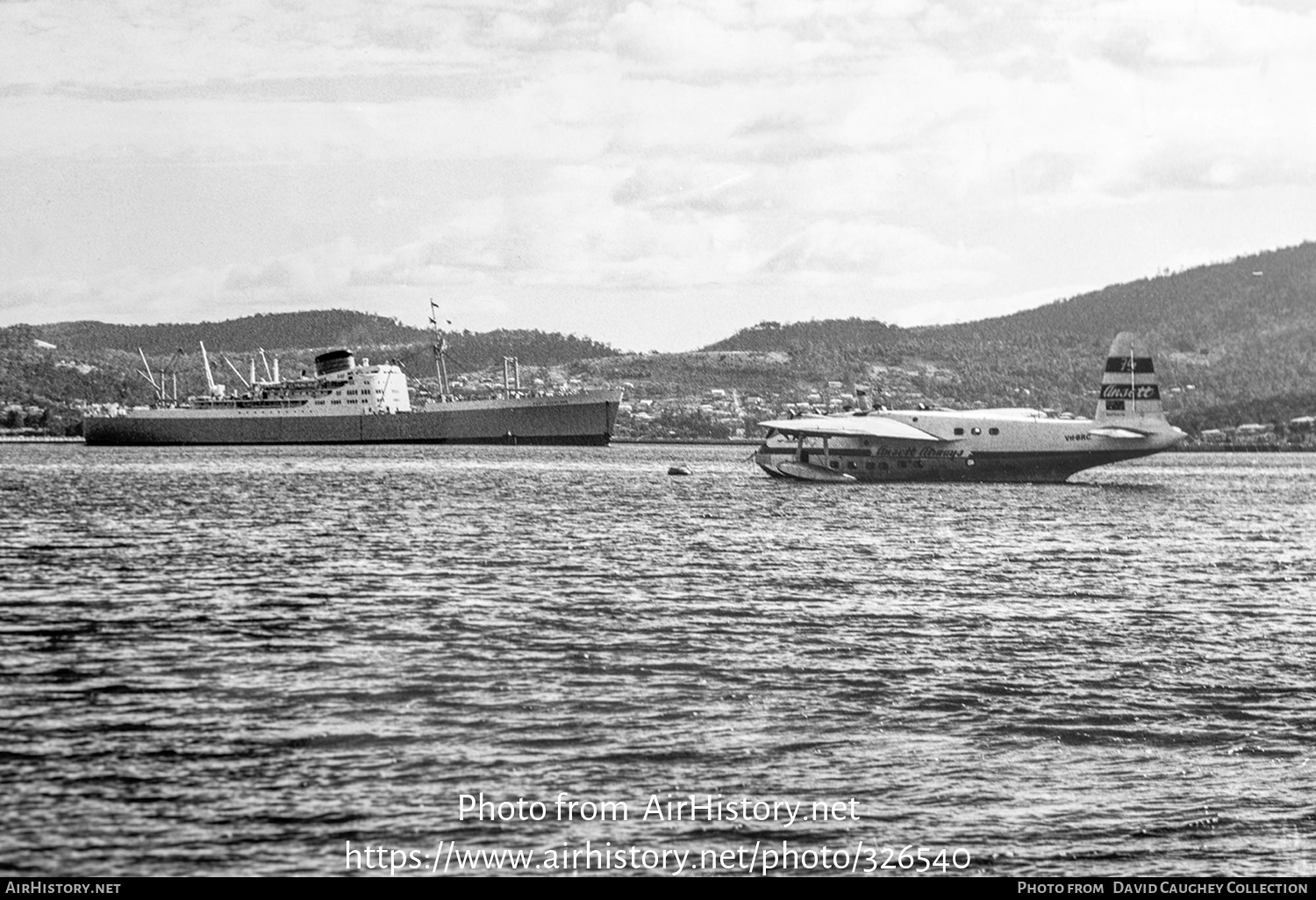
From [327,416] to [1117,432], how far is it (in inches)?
3645

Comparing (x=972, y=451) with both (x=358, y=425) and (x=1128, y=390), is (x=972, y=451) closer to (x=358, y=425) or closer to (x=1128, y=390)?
(x=1128, y=390)

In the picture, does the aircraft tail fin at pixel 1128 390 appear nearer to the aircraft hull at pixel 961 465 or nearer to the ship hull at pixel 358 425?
the aircraft hull at pixel 961 465

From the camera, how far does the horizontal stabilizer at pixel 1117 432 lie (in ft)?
254

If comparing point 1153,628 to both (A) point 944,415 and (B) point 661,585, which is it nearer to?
(B) point 661,585

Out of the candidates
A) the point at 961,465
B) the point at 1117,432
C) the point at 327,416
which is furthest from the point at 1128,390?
the point at 327,416

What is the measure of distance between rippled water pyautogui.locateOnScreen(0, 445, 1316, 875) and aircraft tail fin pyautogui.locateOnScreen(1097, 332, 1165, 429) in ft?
128

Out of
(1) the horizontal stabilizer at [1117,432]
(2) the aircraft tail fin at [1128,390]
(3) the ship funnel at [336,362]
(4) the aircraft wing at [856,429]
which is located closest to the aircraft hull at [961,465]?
(1) the horizontal stabilizer at [1117,432]

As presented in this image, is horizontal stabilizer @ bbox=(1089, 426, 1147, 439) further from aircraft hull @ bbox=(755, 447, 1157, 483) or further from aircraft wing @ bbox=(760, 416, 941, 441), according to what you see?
aircraft wing @ bbox=(760, 416, 941, 441)

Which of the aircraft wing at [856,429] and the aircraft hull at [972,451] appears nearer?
the aircraft wing at [856,429]

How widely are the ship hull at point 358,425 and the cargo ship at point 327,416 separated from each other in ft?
0.29

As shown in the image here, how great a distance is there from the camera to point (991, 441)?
78.4m

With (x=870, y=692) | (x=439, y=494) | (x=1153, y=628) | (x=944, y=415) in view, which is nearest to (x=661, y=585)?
(x=1153, y=628)

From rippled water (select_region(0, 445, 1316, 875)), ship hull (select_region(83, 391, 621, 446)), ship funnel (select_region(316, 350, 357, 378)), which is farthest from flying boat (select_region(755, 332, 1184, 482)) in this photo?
ship funnel (select_region(316, 350, 357, 378))

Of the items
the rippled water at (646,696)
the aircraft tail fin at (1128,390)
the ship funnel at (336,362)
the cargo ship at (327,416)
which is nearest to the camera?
the rippled water at (646,696)
